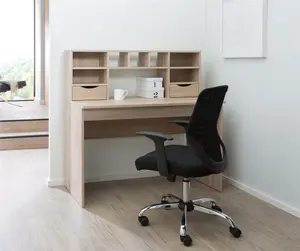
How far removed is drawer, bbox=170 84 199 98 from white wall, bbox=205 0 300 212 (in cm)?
24

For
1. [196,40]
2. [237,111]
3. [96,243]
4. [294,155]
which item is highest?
[196,40]

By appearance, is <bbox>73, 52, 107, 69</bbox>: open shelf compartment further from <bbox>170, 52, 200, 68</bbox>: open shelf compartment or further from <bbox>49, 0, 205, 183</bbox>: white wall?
<bbox>170, 52, 200, 68</bbox>: open shelf compartment

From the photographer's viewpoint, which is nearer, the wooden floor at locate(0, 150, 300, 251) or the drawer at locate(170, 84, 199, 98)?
the wooden floor at locate(0, 150, 300, 251)

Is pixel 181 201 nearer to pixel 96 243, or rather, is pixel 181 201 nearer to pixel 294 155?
pixel 96 243

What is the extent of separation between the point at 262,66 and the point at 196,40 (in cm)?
106

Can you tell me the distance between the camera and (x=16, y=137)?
6.19 metres

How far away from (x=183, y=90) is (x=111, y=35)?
852mm

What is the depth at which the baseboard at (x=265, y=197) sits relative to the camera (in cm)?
347

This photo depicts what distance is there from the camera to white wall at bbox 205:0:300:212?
3.41 metres

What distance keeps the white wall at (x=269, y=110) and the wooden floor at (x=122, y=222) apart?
8.5 inches

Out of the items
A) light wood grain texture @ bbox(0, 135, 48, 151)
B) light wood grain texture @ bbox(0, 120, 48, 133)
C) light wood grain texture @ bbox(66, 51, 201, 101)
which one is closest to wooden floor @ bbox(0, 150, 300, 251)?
light wood grain texture @ bbox(66, 51, 201, 101)

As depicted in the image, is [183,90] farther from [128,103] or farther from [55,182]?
[55,182]

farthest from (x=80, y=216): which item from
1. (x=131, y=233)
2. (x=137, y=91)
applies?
(x=137, y=91)

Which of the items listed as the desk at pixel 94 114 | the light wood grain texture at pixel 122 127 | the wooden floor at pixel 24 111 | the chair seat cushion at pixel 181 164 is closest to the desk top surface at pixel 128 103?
the desk at pixel 94 114
